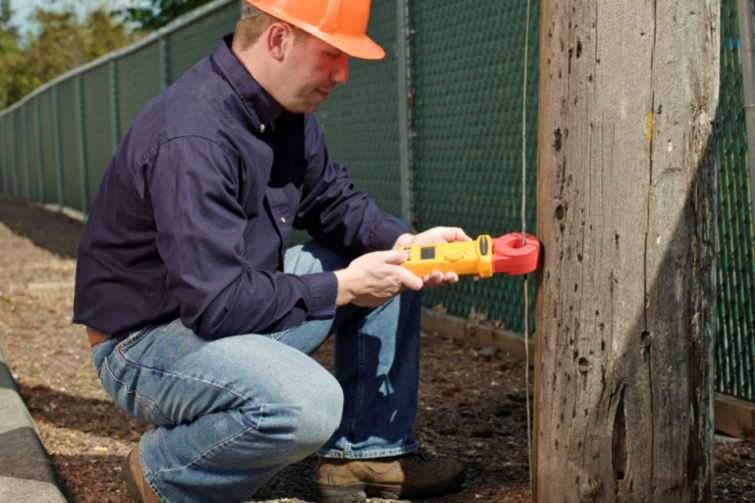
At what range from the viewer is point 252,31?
108 inches

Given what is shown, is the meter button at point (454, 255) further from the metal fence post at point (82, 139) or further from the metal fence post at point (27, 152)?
the metal fence post at point (27, 152)

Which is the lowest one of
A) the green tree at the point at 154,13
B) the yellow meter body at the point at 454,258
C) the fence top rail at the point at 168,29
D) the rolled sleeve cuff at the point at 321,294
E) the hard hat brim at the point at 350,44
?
the rolled sleeve cuff at the point at 321,294

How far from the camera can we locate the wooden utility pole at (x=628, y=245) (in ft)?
7.87

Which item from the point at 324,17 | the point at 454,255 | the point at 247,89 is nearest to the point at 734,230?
the point at 454,255

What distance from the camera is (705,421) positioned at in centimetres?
257

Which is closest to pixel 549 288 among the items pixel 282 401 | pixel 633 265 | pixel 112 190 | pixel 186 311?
pixel 633 265

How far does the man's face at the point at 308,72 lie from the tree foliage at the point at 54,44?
30327 mm

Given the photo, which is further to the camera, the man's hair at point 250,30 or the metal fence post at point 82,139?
the metal fence post at point 82,139

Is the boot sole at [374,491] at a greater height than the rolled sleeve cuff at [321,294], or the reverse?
the rolled sleeve cuff at [321,294]

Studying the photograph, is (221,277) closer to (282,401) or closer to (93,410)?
(282,401)

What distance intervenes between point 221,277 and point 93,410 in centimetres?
215

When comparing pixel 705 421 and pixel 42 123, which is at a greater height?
pixel 42 123

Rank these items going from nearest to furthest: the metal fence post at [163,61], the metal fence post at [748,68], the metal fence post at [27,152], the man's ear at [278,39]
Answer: the man's ear at [278,39] → the metal fence post at [748,68] → the metal fence post at [163,61] → the metal fence post at [27,152]

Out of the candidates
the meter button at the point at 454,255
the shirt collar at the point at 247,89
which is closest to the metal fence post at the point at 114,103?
the shirt collar at the point at 247,89
